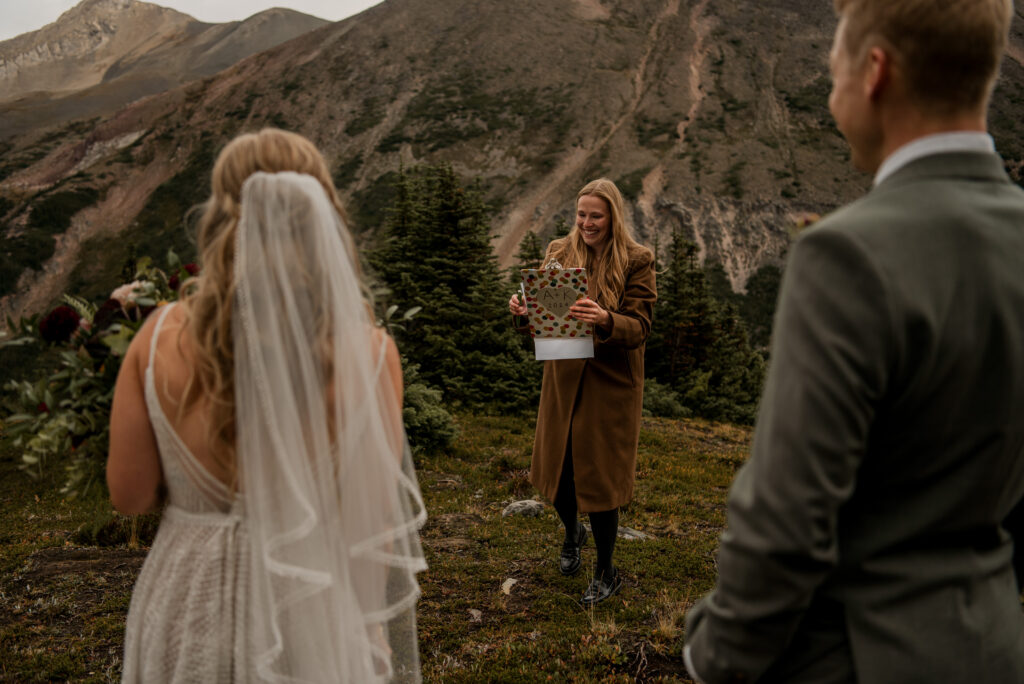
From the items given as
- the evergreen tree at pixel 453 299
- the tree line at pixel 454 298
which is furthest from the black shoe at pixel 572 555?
the evergreen tree at pixel 453 299

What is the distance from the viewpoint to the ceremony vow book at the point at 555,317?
4535 mm

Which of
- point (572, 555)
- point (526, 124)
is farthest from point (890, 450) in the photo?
point (526, 124)

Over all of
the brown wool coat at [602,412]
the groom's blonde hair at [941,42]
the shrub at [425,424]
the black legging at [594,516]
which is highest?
the groom's blonde hair at [941,42]

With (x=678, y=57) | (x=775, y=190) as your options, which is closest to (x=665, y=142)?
(x=775, y=190)

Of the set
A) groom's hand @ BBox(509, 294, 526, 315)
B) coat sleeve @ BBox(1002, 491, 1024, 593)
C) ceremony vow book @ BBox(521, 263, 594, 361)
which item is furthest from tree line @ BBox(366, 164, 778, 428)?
coat sleeve @ BBox(1002, 491, 1024, 593)

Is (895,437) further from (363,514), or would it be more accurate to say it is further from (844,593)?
(363,514)

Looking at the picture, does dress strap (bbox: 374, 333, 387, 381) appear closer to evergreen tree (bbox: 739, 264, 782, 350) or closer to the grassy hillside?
the grassy hillside

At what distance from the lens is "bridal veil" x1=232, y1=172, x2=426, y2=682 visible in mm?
2100

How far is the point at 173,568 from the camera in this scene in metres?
2.19

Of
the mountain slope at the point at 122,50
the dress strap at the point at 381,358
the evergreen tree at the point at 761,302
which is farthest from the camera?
the mountain slope at the point at 122,50

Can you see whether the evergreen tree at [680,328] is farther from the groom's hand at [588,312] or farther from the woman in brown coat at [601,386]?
the groom's hand at [588,312]

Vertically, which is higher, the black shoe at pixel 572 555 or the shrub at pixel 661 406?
the black shoe at pixel 572 555

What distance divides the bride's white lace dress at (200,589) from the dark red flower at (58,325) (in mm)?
850

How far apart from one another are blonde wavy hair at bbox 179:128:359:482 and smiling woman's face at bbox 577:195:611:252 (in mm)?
2922
